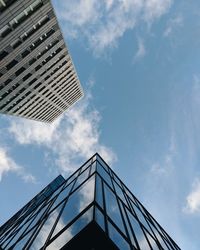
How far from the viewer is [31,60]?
137 ft

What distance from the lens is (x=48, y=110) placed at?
78.5 meters

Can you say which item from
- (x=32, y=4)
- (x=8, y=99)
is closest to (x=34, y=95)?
(x=8, y=99)

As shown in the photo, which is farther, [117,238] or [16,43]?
[16,43]

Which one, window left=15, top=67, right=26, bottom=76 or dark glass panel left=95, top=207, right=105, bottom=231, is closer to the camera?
dark glass panel left=95, top=207, right=105, bottom=231

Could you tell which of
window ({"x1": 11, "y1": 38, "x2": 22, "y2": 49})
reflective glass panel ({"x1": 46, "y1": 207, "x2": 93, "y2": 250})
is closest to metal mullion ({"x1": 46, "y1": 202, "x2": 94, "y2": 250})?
reflective glass panel ({"x1": 46, "y1": 207, "x2": 93, "y2": 250})

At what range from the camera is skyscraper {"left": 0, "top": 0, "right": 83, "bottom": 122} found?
30.0 m

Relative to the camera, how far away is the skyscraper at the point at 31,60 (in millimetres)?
30047

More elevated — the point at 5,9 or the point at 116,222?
the point at 5,9

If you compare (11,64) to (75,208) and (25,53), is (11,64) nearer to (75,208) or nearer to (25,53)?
(25,53)

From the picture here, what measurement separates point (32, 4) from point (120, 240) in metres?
27.9

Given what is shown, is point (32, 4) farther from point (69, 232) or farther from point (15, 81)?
point (69, 232)

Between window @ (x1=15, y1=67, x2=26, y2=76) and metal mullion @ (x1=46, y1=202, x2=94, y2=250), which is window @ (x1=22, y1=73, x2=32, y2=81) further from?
metal mullion @ (x1=46, y1=202, x2=94, y2=250)

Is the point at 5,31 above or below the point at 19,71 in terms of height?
below

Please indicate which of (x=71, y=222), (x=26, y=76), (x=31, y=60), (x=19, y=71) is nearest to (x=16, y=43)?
(x=31, y=60)
